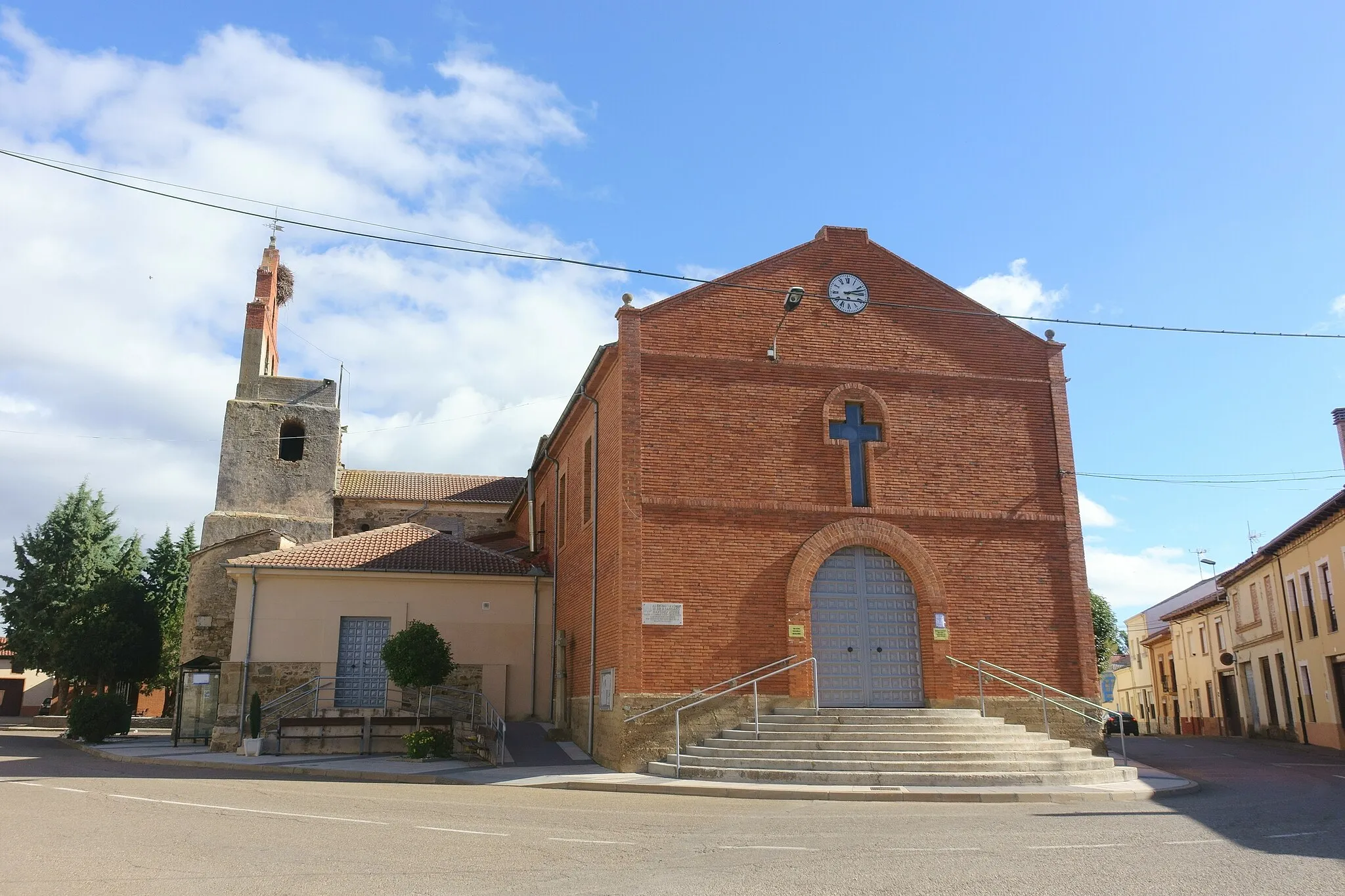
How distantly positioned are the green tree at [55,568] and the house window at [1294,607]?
40160 mm

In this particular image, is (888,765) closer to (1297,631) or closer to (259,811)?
(259,811)

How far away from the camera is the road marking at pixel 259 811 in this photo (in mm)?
10359

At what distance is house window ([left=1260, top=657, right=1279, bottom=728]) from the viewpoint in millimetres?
32562

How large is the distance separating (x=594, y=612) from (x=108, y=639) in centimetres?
2000

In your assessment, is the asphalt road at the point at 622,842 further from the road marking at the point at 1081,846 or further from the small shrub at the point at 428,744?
the small shrub at the point at 428,744

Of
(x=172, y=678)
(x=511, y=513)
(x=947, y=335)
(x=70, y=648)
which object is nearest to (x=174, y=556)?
(x=172, y=678)

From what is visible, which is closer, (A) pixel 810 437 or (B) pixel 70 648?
(A) pixel 810 437

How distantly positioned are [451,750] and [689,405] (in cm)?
800

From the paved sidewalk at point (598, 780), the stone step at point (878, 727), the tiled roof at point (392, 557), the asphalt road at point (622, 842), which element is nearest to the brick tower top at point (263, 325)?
the tiled roof at point (392, 557)

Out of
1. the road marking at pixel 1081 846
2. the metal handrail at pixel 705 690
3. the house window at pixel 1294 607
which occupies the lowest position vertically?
the road marking at pixel 1081 846

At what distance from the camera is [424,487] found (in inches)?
1435

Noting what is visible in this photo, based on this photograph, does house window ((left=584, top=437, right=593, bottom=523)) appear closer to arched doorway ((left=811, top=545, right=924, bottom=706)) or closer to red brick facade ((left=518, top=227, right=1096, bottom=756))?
red brick facade ((left=518, top=227, right=1096, bottom=756))

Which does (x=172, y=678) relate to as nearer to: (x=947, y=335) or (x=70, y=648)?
(x=70, y=648)

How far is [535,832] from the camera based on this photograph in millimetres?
9891
